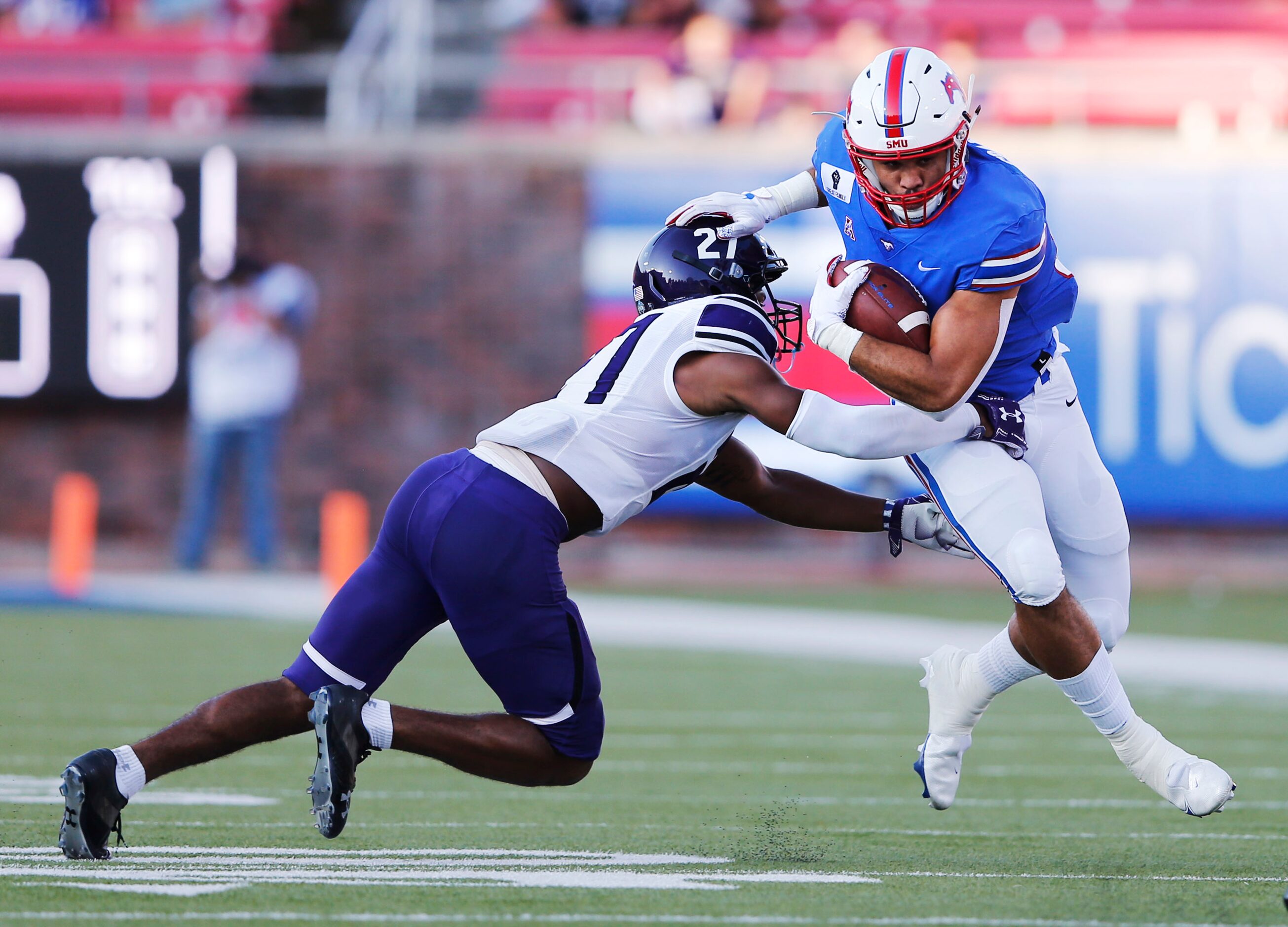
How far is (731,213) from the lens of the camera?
3.83 metres

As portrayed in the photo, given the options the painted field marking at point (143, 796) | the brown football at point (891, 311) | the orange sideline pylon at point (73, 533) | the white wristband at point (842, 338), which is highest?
the brown football at point (891, 311)

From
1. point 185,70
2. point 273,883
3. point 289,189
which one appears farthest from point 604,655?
point 185,70

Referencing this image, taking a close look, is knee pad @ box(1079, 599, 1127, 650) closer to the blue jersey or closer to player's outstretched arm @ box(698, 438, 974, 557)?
player's outstretched arm @ box(698, 438, 974, 557)

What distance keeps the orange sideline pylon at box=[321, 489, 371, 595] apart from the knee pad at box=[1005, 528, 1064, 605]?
5.40m

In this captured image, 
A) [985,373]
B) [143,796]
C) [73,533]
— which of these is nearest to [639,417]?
[985,373]

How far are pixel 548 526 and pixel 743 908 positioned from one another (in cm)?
85

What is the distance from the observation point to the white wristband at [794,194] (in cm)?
411

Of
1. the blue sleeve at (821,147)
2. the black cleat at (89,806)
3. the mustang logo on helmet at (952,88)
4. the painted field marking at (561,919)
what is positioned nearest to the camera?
the painted field marking at (561,919)

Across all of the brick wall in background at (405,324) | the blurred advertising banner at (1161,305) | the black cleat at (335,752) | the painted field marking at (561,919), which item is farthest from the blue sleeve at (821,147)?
the brick wall in background at (405,324)

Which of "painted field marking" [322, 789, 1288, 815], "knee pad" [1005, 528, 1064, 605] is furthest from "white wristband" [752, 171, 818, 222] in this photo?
"painted field marking" [322, 789, 1288, 815]

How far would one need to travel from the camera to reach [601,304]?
1228 cm

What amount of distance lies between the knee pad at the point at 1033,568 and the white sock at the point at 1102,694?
0.20 m

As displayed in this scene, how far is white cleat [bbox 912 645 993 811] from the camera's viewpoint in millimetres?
4062

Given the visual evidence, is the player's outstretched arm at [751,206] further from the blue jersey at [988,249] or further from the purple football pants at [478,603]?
the purple football pants at [478,603]
